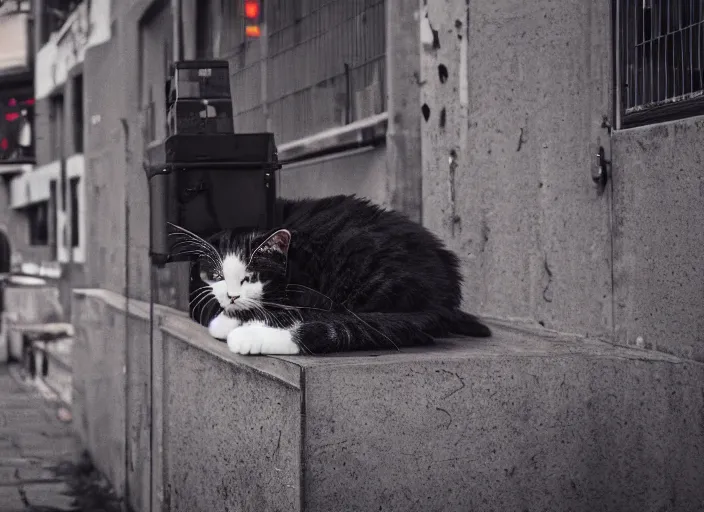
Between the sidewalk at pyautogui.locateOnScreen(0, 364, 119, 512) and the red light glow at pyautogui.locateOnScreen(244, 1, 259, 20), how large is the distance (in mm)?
2850

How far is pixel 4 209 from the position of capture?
15047 mm

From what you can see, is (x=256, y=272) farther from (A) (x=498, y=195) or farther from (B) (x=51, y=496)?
(B) (x=51, y=496)

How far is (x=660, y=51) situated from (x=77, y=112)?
8.14 m

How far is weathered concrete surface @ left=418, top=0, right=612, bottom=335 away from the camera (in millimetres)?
3354

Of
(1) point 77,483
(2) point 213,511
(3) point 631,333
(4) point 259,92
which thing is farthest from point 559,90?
(1) point 77,483

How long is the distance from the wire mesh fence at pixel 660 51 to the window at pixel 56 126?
9.25 metres

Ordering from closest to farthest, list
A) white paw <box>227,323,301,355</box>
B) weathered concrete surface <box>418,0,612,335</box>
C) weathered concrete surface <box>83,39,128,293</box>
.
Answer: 1. white paw <box>227,323,301,355</box>
2. weathered concrete surface <box>418,0,612,335</box>
3. weathered concrete surface <box>83,39,128,293</box>

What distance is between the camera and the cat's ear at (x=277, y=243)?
3.05 metres

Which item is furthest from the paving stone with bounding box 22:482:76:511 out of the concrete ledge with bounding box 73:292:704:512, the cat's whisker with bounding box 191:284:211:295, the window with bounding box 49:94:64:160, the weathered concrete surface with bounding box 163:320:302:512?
the window with bounding box 49:94:64:160

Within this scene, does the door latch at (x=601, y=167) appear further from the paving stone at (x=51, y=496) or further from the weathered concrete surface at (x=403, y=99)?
the paving stone at (x=51, y=496)

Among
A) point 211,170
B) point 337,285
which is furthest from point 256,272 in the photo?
point 211,170

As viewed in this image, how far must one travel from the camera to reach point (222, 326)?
3.29 m

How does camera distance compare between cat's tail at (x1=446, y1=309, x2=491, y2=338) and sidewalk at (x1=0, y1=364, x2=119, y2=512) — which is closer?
cat's tail at (x1=446, y1=309, x2=491, y2=338)

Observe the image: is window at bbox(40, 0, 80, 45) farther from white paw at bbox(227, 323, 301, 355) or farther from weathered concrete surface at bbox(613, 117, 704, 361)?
weathered concrete surface at bbox(613, 117, 704, 361)
